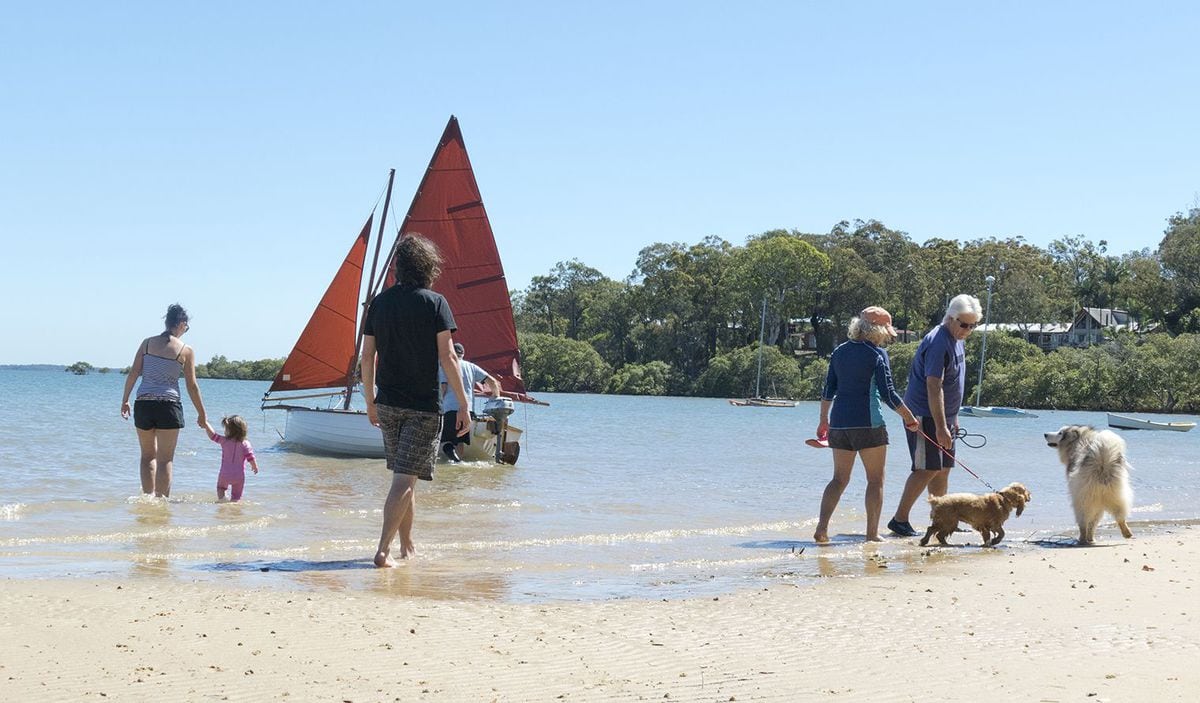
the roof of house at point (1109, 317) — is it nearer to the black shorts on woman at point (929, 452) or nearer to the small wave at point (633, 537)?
the small wave at point (633, 537)

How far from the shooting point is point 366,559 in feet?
22.5

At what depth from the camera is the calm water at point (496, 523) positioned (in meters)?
6.27

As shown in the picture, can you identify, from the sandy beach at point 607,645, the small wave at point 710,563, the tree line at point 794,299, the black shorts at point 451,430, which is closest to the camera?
the sandy beach at point 607,645

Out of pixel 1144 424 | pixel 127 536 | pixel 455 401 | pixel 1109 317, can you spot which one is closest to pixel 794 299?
pixel 1109 317

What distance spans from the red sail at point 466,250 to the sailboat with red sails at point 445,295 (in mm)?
18

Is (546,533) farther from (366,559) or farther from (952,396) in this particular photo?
(952,396)

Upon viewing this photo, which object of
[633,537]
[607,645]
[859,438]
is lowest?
[633,537]

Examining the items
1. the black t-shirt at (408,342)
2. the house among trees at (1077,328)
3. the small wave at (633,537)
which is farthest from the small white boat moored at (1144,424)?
the house among trees at (1077,328)

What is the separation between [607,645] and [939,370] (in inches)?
179

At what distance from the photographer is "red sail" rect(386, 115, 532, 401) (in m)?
20.0

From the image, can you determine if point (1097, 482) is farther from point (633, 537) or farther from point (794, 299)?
point (794, 299)

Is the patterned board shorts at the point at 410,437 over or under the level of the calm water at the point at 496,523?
over

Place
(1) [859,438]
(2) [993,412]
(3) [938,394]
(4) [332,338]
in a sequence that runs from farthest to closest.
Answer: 1. (2) [993,412]
2. (4) [332,338]
3. (3) [938,394]
4. (1) [859,438]

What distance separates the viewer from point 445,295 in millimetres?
20281
